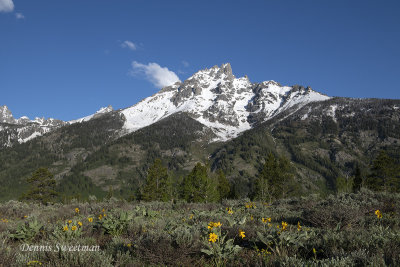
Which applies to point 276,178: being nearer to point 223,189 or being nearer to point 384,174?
point 223,189

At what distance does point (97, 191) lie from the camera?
19212cm

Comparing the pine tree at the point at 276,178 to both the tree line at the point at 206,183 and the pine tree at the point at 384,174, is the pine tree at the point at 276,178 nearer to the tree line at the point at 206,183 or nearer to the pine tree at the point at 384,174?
the tree line at the point at 206,183

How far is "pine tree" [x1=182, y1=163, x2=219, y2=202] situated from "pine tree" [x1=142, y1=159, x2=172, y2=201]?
3.63m

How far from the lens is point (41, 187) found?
4278 centimetres

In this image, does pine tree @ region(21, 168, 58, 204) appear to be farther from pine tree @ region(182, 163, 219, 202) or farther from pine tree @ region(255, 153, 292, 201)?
pine tree @ region(255, 153, 292, 201)

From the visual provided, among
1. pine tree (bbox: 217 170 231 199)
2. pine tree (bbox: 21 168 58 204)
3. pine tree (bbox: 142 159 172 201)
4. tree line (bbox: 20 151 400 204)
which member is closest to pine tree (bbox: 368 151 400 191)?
tree line (bbox: 20 151 400 204)

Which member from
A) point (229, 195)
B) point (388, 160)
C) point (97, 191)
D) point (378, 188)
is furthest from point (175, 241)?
point (97, 191)

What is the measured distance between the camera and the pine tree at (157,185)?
148 feet

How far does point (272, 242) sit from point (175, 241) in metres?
1.99

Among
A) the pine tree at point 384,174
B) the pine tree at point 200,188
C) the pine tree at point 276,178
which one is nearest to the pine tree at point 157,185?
the pine tree at point 200,188

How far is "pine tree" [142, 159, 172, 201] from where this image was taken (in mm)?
45259

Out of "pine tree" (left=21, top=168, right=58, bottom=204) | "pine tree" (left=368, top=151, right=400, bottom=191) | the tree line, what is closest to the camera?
"pine tree" (left=21, top=168, right=58, bottom=204)

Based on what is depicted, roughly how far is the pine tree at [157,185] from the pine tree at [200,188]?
3628 millimetres

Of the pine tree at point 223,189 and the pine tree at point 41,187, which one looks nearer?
the pine tree at point 41,187
